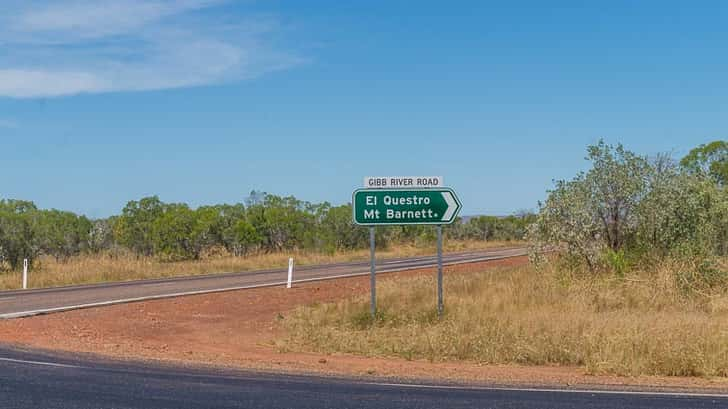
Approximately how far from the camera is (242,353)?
1411 cm

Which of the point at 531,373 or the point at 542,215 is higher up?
the point at 542,215

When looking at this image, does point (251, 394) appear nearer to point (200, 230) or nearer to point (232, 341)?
point (232, 341)

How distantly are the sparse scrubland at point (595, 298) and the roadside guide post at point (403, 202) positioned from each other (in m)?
1.83

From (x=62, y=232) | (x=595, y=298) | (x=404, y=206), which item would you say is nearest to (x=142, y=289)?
(x=404, y=206)

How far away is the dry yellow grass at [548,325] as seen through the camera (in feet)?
39.8

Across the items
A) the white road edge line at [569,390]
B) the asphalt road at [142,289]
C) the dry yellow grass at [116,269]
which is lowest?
the white road edge line at [569,390]

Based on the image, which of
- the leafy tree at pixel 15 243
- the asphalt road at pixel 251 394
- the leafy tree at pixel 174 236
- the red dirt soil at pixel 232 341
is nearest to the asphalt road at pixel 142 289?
the red dirt soil at pixel 232 341

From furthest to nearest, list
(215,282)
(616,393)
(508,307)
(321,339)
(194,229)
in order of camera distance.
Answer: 1. (194,229)
2. (215,282)
3. (508,307)
4. (321,339)
5. (616,393)

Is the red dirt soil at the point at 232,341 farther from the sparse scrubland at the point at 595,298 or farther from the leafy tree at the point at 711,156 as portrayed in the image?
the leafy tree at the point at 711,156

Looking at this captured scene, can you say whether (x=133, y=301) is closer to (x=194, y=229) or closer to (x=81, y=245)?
(x=194, y=229)

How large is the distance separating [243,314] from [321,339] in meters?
5.58

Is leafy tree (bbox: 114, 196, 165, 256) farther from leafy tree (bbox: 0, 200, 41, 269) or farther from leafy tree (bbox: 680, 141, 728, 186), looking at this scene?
leafy tree (bbox: 680, 141, 728, 186)

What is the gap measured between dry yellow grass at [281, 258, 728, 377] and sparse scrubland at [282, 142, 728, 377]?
0.03 m

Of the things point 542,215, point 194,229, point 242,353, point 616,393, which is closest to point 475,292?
point 542,215
